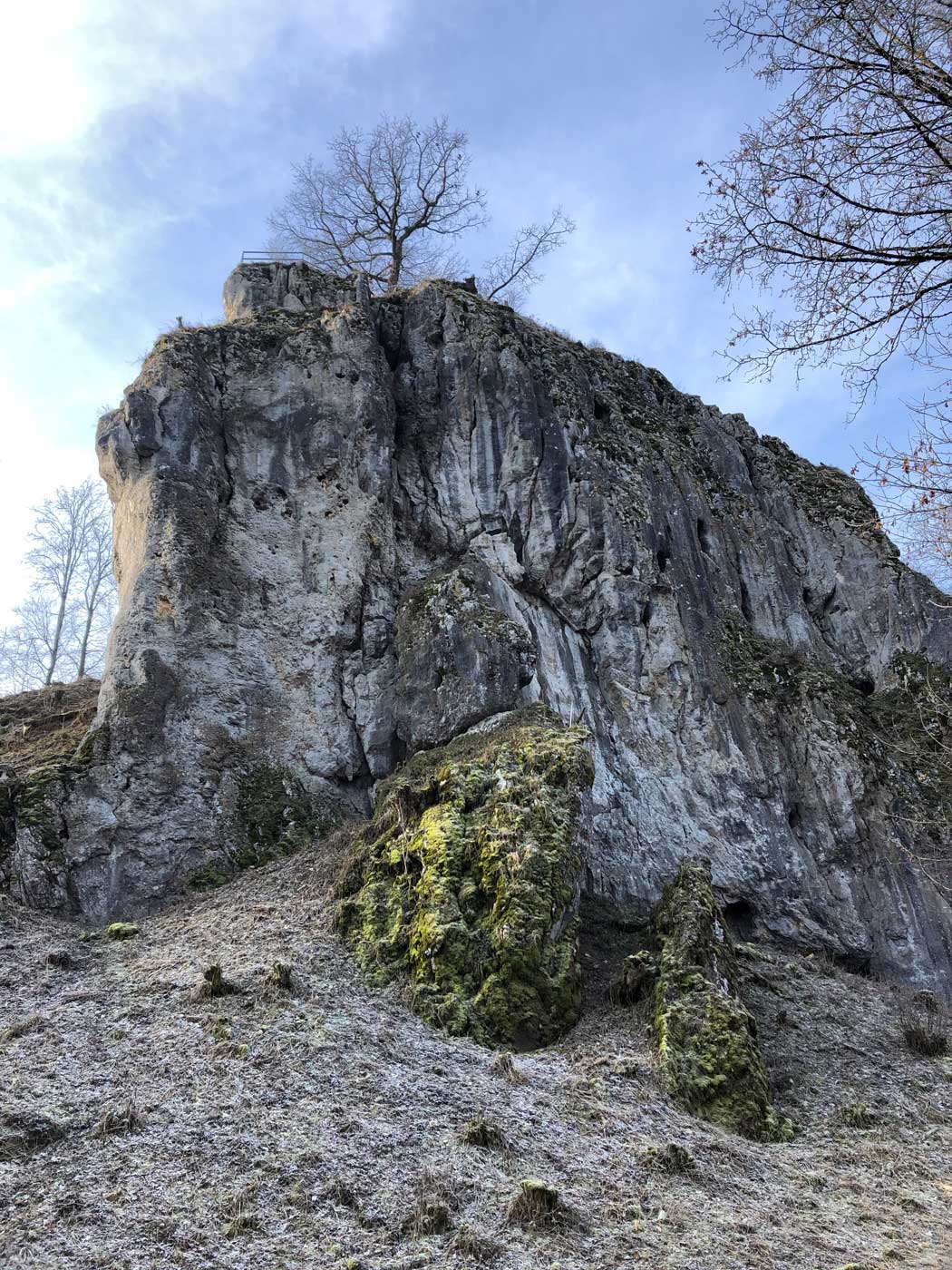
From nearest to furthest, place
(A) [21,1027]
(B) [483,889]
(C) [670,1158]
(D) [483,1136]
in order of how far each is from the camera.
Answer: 1. (D) [483,1136]
2. (C) [670,1158]
3. (A) [21,1027]
4. (B) [483,889]

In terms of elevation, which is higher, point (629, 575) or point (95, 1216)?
point (629, 575)

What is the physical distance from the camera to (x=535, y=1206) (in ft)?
19.2

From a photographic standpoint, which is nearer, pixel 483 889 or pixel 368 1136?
pixel 368 1136

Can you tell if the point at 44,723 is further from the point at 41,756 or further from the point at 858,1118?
the point at 858,1118

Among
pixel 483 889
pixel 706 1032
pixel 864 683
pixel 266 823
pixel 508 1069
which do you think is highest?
pixel 864 683

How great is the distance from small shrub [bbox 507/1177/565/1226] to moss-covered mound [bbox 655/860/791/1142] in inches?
94.1

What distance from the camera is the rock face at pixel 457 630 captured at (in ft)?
43.0

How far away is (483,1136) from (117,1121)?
2.50 metres

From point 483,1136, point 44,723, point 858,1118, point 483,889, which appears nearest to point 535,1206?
point 483,1136

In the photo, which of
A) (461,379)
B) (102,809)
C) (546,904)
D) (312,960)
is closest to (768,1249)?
(546,904)

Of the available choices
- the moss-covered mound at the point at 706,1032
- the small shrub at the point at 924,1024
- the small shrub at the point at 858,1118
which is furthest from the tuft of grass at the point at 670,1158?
the small shrub at the point at 924,1024

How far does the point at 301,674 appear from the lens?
46.9 feet

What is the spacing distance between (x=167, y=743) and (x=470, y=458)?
732cm

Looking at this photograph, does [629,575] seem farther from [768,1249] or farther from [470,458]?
[768,1249]
